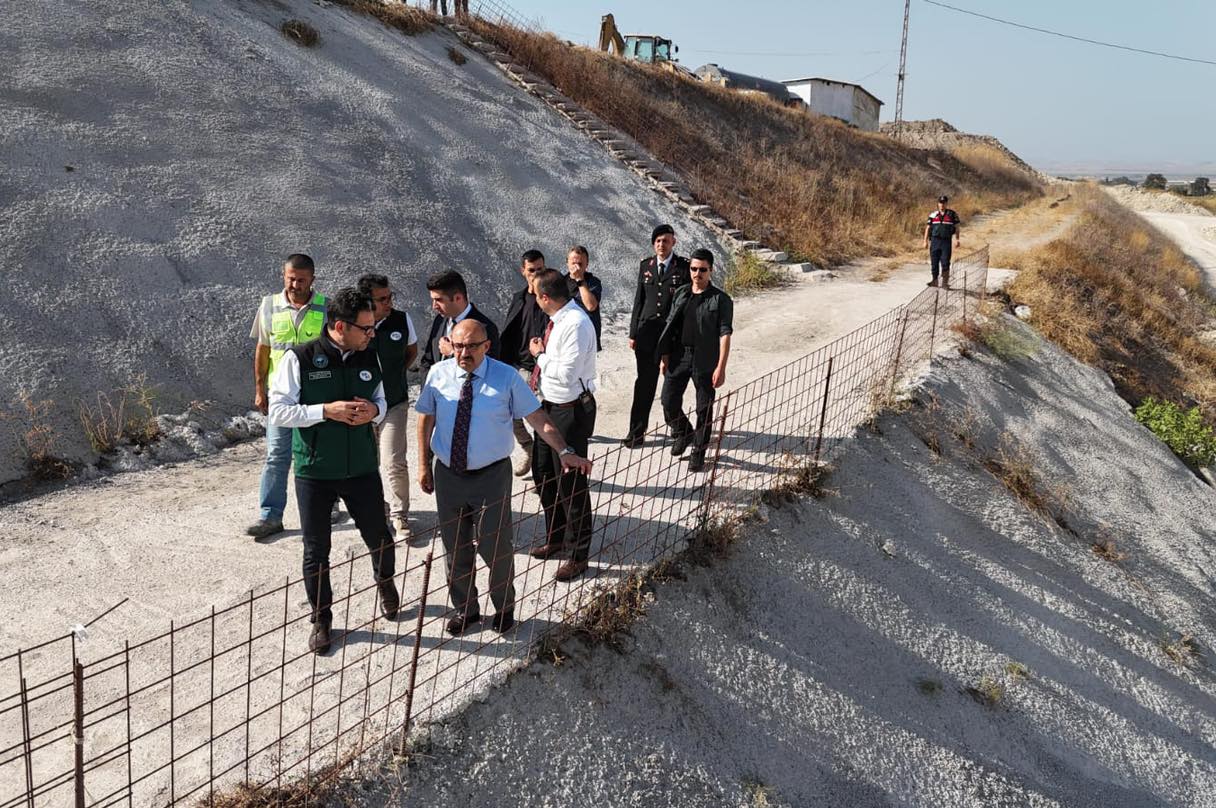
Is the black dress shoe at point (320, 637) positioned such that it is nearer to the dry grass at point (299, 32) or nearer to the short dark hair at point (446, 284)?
the short dark hair at point (446, 284)

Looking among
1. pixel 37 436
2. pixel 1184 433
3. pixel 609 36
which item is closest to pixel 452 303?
pixel 37 436

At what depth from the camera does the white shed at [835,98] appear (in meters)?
39.2

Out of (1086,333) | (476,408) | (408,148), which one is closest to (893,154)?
(1086,333)

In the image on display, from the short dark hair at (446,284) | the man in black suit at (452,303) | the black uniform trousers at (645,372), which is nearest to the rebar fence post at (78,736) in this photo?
the man in black suit at (452,303)

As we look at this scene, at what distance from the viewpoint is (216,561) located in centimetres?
562

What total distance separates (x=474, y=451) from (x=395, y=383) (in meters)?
1.45

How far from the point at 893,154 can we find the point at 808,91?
30.8ft

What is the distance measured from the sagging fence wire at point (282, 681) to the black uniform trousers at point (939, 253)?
8.88m

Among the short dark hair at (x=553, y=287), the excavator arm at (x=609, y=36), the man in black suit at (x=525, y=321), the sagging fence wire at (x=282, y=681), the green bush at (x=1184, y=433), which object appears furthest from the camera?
the excavator arm at (x=609, y=36)

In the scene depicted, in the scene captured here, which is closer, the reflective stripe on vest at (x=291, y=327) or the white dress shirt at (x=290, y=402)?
the white dress shirt at (x=290, y=402)

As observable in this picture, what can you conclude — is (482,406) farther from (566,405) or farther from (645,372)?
(645,372)

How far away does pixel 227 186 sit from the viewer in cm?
1029

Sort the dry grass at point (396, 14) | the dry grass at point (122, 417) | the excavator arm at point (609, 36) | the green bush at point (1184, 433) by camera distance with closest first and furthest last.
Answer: the dry grass at point (122, 417), the green bush at point (1184, 433), the dry grass at point (396, 14), the excavator arm at point (609, 36)

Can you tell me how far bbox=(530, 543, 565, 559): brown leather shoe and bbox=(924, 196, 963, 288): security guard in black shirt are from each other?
10590 mm
